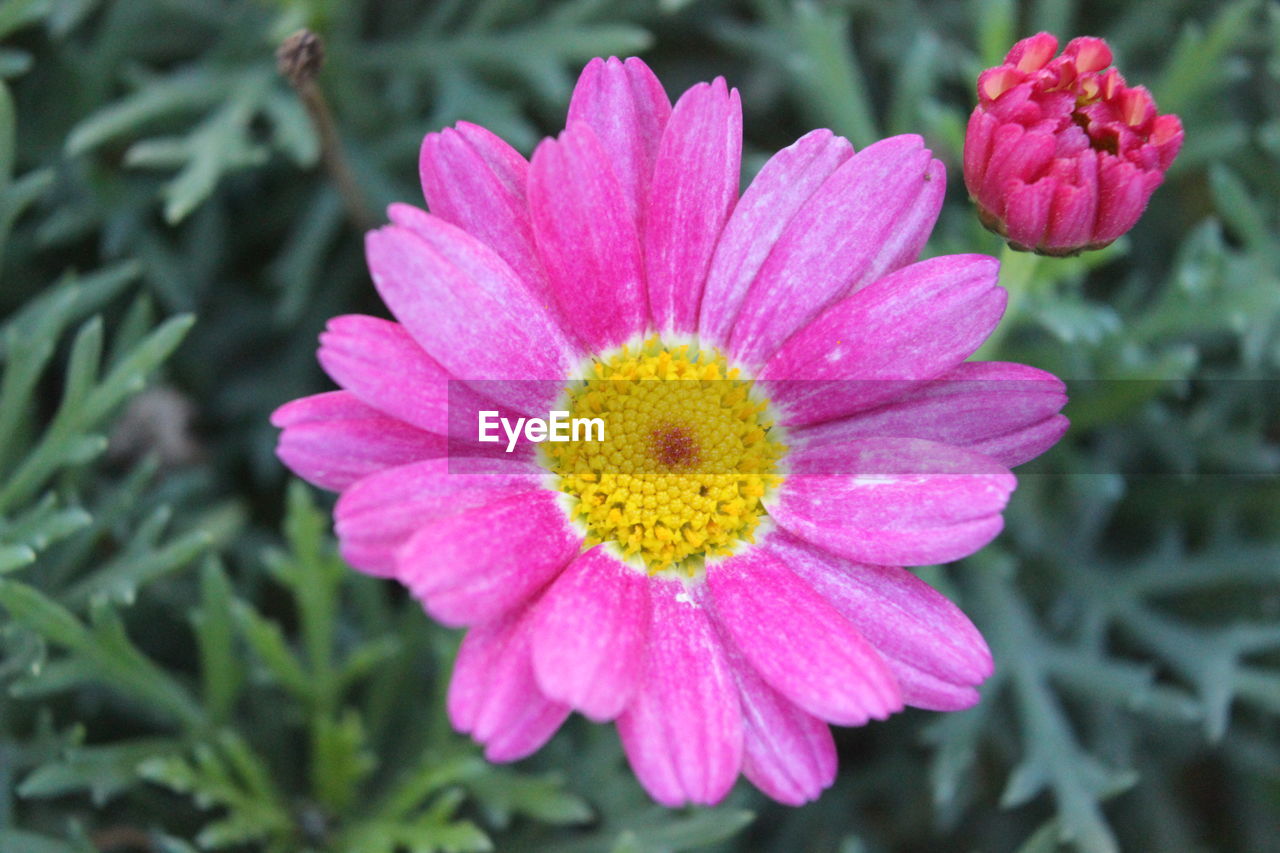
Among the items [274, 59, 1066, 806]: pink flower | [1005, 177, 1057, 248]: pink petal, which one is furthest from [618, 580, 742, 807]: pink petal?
[1005, 177, 1057, 248]: pink petal

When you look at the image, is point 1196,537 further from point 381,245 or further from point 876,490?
point 381,245

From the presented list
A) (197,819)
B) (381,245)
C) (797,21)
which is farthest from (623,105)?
(197,819)

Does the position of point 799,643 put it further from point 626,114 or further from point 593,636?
point 626,114

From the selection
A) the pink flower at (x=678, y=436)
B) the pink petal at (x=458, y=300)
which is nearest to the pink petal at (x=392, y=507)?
the pink flower at (x=678, y=436)

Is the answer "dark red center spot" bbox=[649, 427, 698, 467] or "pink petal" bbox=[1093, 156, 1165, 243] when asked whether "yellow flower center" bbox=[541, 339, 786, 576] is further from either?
"pink petal" bbox=[1093, 156, 1165, 243]

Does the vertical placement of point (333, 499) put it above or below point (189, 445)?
below

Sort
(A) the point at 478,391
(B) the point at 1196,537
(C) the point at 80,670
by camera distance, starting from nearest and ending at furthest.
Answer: (A) the point at 478,391 → (C) the point at 80,670 → (B) the point at 1196,537
